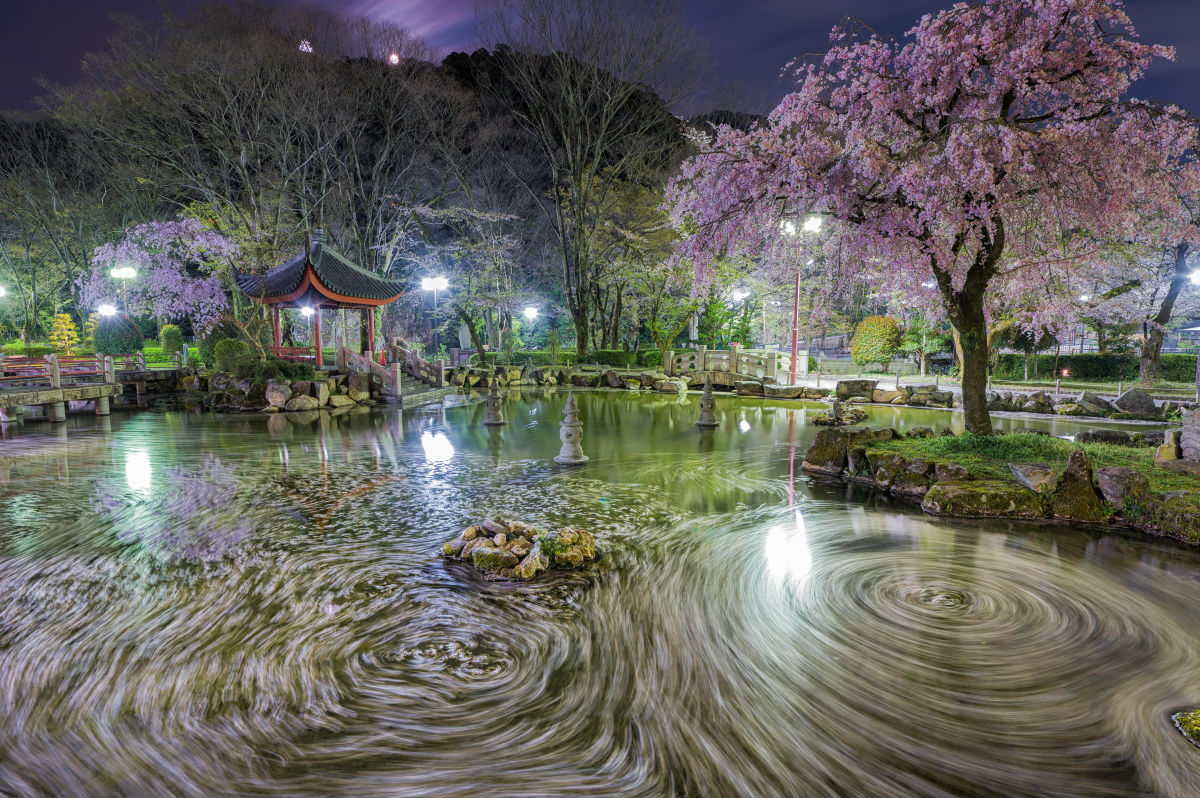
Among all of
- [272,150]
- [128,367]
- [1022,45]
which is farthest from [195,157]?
[1022,45]

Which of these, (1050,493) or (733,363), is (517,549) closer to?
(1050,493)

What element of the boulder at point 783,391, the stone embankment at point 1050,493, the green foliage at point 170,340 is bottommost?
the stone embankment at point 1050,493

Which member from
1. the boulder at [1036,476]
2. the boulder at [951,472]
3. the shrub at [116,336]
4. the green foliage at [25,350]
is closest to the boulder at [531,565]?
the boulder at [951,472]

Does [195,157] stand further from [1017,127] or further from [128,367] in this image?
[1017,127]

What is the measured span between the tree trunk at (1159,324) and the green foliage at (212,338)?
3472cm

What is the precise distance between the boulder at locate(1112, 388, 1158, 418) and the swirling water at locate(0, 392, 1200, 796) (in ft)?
38.1

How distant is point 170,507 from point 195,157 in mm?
21437

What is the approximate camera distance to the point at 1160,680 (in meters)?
4.23

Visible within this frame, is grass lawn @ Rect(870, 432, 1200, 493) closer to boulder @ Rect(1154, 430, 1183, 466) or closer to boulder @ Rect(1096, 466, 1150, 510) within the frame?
boulder @ Rect(1154, 430, 1183, 466)

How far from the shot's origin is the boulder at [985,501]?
7762mm

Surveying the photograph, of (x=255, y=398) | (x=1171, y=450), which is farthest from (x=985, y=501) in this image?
(x=255, y=398)

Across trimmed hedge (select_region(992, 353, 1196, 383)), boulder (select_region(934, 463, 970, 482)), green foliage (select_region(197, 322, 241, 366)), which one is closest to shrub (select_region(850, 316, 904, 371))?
trimmed hedge (select_region(992, 353, 1196, 383))

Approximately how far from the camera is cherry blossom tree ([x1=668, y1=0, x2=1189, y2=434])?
27.8ft

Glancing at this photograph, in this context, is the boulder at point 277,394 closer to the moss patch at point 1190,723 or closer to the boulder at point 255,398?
the boulder at point 255,398
